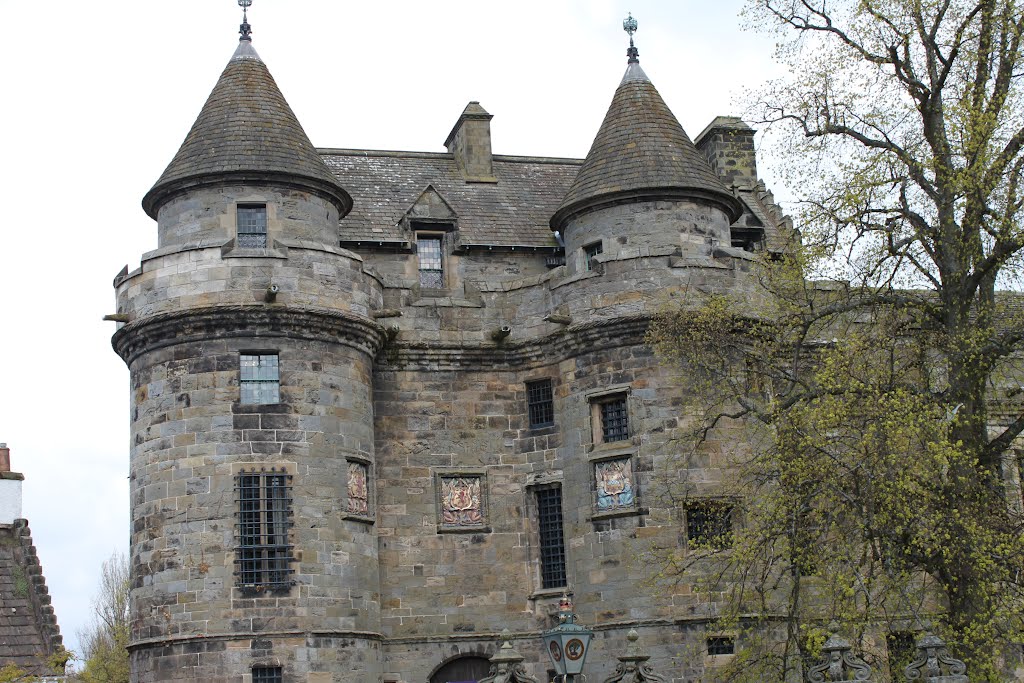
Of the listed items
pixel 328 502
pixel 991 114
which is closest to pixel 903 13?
pixel 991 114

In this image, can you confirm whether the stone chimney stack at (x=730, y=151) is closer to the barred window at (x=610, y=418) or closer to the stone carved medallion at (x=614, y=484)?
the barred window at (x=610, y=418)

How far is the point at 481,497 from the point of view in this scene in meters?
29.4

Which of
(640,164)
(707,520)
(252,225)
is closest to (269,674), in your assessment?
(252,225)

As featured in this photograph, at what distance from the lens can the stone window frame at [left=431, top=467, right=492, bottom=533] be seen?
2898cm

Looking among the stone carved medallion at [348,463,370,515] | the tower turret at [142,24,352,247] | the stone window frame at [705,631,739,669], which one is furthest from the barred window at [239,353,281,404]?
the stone window frame at [705,631,739,669]

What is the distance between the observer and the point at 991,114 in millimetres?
21109

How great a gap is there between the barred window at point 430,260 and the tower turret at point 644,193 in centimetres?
275

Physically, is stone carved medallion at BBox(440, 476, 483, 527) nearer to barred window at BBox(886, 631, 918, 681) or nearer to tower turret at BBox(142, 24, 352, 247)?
tower turret at BBox(142, 24, 352, 247)

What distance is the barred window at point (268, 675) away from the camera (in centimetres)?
2519

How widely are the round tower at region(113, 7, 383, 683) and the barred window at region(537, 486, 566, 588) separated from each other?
12.1ft

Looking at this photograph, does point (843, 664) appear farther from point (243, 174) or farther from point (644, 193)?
point (243, 174)

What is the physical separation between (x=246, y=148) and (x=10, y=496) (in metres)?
8.19

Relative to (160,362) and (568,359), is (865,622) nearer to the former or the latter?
(568,359)

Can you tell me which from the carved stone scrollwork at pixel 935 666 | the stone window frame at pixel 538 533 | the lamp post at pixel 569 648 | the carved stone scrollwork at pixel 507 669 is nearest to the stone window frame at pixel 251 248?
→ the stone window frame at pixel 538 533
